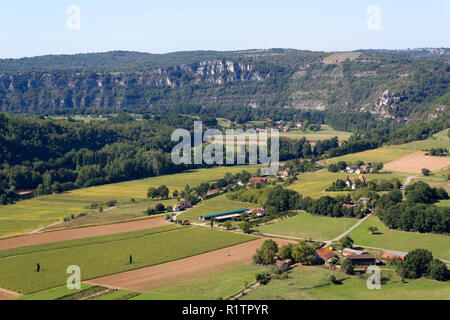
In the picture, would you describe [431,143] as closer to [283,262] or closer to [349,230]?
[349,230]

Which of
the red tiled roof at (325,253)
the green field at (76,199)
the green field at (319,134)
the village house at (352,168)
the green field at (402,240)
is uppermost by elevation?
the green field at (319,134)

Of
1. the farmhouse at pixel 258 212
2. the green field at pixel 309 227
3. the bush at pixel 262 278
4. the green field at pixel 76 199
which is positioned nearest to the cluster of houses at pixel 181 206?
the green field at pixel 76 199

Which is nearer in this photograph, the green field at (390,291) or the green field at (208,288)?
the green field at (390,291)

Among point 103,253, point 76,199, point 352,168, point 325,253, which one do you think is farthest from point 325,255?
point 352,168

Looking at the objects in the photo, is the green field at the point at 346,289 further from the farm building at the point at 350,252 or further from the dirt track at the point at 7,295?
the dirt track at the point at 7,295

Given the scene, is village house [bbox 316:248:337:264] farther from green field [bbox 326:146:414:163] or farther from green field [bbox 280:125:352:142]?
green field [bbox 280:125:352:142]

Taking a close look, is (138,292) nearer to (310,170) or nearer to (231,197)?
(231,197)

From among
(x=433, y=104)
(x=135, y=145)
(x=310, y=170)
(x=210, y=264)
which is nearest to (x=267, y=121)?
(x=433, y=104)
